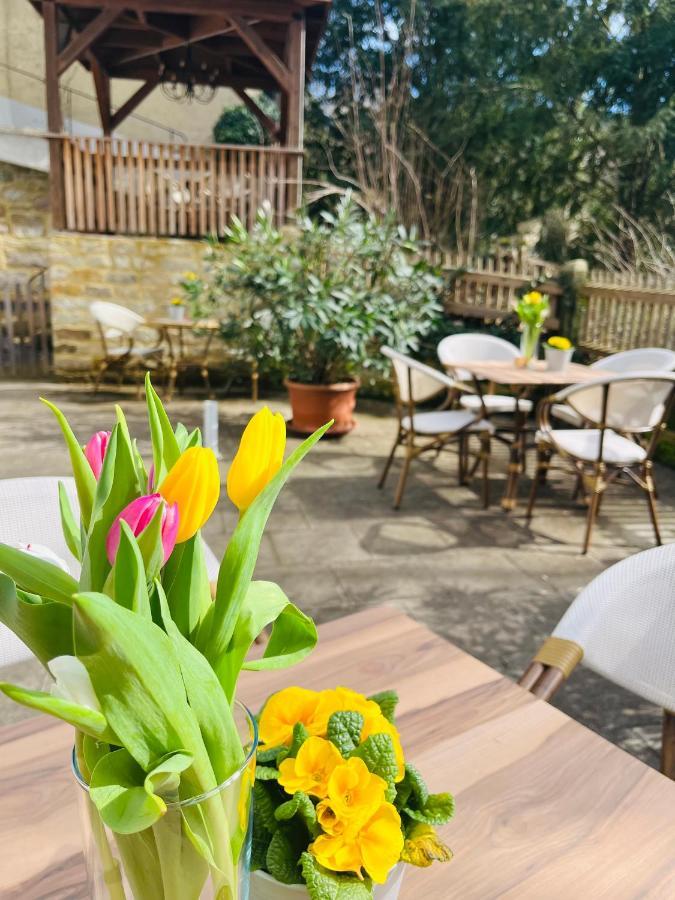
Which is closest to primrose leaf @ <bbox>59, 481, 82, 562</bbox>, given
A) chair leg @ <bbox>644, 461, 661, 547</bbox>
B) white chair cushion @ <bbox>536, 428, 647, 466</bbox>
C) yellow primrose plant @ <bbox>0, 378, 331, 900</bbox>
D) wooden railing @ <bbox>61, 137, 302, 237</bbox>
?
yellow primrose plant @ <bbox>0, 378, 331, 900</bbox>

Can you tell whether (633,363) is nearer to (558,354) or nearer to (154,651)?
(558,354)

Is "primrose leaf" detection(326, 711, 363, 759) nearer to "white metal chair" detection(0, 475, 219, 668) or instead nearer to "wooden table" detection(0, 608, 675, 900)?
"wooden table" detection(0, 608, 675, 900)

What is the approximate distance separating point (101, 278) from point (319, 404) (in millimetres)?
3060

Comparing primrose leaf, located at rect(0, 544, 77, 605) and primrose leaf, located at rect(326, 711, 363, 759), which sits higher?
primrose leaf, located at rect(0, 544, 77, 605)

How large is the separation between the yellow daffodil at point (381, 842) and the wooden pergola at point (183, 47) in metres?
7.41

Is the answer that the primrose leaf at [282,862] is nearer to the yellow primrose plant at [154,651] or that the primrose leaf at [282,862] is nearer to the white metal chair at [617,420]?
the yellow primrose plant at [154,651]

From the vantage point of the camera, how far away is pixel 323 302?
5.10 m

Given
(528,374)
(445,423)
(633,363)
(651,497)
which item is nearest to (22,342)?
(445,423)

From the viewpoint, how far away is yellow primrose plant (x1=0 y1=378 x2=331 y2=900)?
408mm

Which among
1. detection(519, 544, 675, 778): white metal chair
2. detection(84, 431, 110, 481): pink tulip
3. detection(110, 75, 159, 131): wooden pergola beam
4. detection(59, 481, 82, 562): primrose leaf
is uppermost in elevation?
detection(110, 75, 159, 131): wooden pergola beam

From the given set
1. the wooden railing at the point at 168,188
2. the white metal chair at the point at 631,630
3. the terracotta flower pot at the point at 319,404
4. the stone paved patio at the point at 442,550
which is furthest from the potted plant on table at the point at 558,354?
the wooden railing at the point at 168,188

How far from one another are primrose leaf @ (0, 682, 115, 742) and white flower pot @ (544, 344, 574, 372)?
12.8 feet

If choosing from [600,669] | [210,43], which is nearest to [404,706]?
[600,669]

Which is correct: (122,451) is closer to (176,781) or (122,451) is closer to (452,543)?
(176,781)
